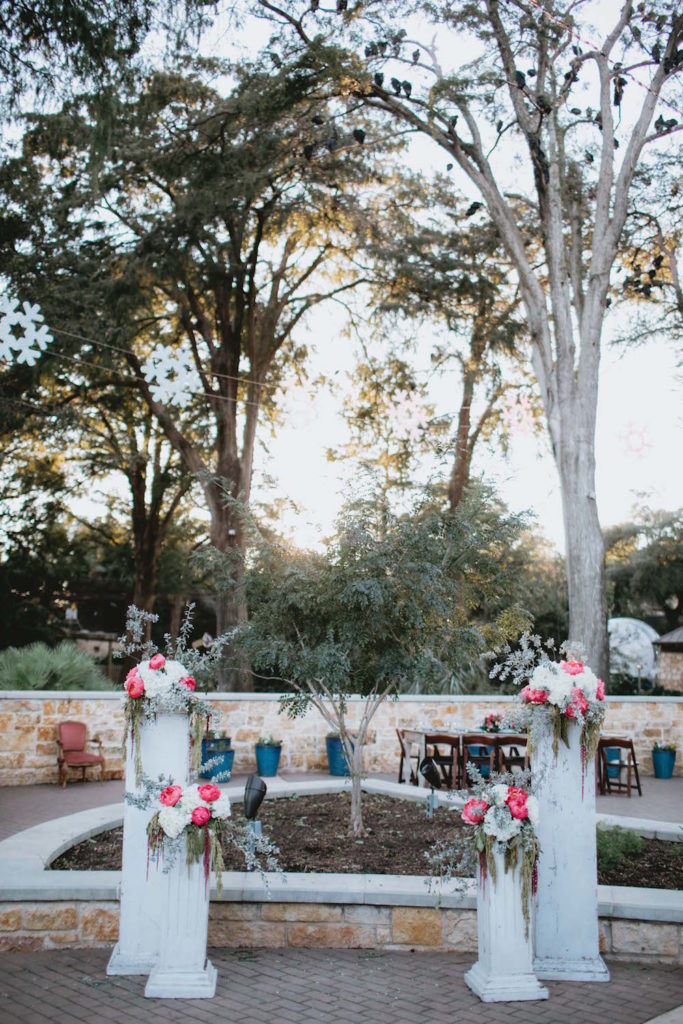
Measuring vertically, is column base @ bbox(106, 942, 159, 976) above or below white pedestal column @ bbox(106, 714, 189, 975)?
below

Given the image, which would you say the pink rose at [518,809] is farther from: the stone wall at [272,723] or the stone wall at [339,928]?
the stone wall at [272,723]

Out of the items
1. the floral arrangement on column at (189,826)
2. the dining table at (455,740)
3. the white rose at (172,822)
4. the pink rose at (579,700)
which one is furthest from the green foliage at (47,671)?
the pink rose at (579,700)

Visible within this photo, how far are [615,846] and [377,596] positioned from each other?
2640 millimetres

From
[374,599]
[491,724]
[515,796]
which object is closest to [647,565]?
[491,724]

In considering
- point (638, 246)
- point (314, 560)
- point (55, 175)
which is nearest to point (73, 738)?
point (314, 560)

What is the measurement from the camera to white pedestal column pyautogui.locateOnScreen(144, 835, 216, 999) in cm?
487

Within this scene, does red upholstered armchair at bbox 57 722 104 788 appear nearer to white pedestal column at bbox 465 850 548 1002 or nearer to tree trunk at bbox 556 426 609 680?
tree trunk at bbox 556 426 609 680

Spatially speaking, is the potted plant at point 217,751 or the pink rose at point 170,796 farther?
the potted plant at point 217,751

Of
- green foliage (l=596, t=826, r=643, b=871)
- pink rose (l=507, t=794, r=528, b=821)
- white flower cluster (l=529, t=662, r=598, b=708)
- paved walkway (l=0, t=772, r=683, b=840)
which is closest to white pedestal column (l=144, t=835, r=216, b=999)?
pink rose (l=507, t=794, r=528, b=821)

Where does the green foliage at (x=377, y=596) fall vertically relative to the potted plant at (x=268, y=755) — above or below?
above

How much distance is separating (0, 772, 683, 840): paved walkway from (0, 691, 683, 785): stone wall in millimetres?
360

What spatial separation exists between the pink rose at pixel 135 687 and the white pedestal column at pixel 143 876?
202 mm

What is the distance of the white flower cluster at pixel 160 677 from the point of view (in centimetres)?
526

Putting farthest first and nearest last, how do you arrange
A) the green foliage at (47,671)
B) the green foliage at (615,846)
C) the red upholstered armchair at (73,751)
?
the green foliage at (47,671) → the red upholstered armchair at (73,751) → the green foliage at (615,846)
